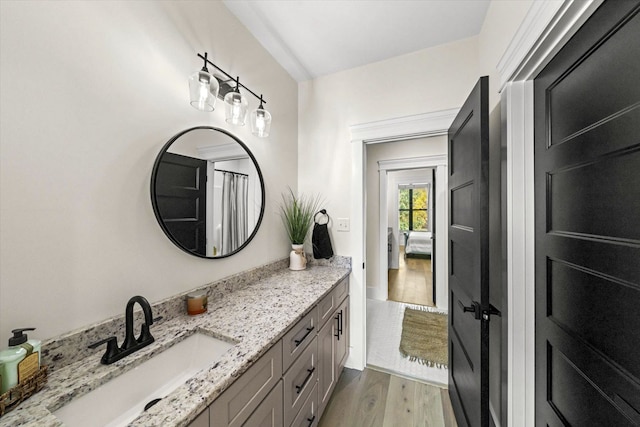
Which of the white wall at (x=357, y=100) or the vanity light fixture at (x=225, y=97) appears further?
the white wall at (x=357, y=100)

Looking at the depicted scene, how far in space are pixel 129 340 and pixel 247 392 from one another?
0.48 metres

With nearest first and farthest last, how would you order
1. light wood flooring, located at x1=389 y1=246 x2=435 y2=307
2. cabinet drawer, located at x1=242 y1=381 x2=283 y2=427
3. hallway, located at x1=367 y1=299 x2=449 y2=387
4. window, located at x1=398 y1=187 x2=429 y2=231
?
cabinet drawer, located at x1=242 y1=381 x2=283 y2=427, hallway, located at x1=367 y1=299 x2=449 y2=387, light wood flooring, located at x1=389 y1=246 x2=435 y2=307, window, located at x1=398 y1=187 x2=429 y2=231

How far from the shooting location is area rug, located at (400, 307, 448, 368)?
7.02 ft

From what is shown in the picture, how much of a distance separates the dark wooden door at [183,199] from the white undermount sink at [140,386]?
483mm

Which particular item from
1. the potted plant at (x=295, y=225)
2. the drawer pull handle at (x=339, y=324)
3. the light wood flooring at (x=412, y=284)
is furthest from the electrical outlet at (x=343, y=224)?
the light wood flooring at (x=412, y=284)

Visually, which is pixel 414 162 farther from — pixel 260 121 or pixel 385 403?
pixel 385 403

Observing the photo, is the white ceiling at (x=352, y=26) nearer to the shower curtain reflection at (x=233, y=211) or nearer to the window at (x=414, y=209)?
the shower curtain reflection at (x=233, y=211)

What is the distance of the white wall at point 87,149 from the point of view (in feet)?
2.33

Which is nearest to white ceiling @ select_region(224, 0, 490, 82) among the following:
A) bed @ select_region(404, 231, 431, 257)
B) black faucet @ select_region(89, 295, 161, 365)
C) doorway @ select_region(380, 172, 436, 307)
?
black faucet @ select_region(89, 295, 161, 365)

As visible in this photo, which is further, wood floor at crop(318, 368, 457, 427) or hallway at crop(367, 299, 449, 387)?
hallway at crop(367, 299, 449, 387)

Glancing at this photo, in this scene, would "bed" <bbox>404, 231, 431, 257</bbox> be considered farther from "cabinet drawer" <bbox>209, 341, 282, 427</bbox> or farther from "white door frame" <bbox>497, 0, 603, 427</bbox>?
"cabinet drawer" <bbox>209, 341, 282, 427</bbox>

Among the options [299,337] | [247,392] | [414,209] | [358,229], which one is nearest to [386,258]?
[358,229]

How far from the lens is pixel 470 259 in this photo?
122 cm

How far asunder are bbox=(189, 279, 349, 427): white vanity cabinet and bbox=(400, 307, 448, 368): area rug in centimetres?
85
